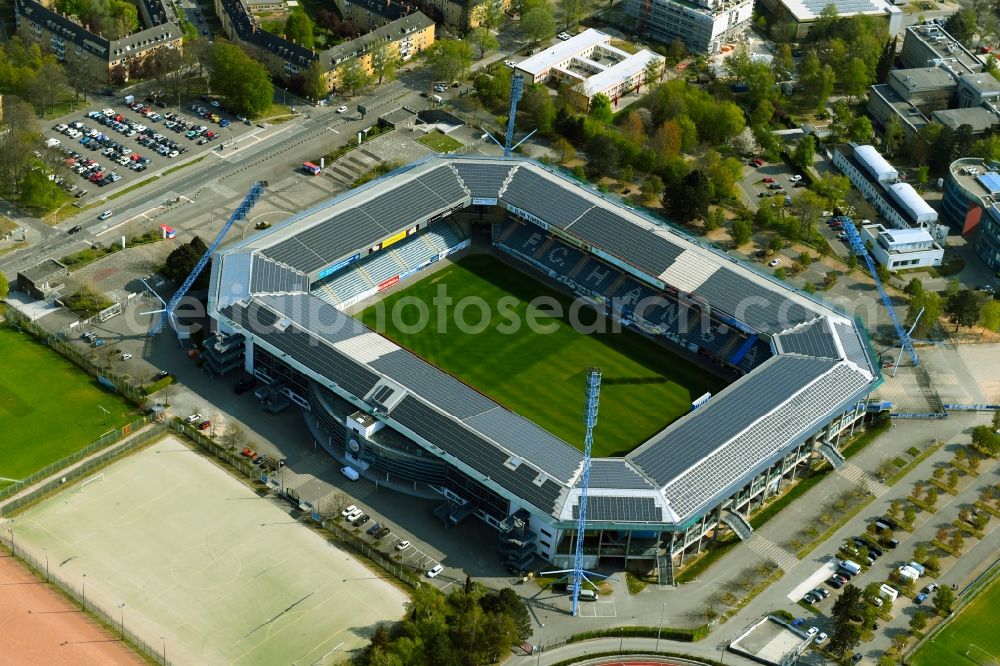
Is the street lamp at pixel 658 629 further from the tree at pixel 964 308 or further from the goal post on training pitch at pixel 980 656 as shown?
the tree at pixel 964 308

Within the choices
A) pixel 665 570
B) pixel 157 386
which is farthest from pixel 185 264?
pixel 665 570

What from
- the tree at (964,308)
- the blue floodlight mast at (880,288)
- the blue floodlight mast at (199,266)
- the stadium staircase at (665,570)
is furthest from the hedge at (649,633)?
the blue floodlight mast at (199,266)

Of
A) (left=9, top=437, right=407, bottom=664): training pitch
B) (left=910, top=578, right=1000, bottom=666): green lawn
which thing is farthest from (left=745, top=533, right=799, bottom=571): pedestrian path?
(left=9, top=437, right=407, bottom=664): training pitch

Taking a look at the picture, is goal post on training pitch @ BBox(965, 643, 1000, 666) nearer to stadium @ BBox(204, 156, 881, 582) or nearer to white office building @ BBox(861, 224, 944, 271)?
stadium @ BBox(204, 156, 881, 582)

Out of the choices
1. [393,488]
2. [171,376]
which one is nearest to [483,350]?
[393,488]

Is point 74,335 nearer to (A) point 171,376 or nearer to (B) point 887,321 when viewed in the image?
(A) point 171,376
